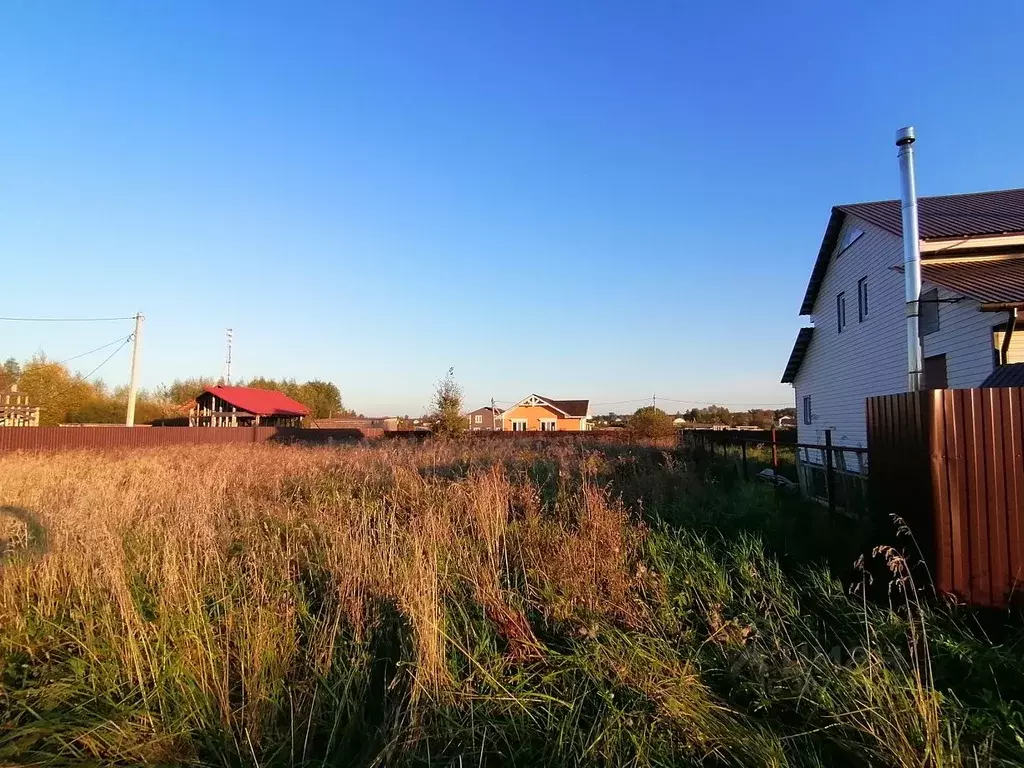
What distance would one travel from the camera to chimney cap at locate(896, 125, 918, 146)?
732cm

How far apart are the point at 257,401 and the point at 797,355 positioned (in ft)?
127

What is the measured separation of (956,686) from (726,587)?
1296 millimetres

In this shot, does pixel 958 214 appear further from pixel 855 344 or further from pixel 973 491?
pixel 973 491

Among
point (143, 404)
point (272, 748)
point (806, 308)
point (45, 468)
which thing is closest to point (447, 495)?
point (272, 748)

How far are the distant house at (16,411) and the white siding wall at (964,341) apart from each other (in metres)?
37.9

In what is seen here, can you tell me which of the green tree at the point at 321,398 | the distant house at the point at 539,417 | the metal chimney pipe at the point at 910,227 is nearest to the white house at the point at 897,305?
the metal chimney pipe at the point at 910,227

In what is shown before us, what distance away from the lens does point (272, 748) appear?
2715 mm

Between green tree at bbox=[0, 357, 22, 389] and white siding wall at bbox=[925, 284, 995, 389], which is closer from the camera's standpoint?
white siding wall at bbox=[925, 284, 995, 389]

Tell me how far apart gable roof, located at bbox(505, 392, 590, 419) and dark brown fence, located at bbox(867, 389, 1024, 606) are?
58.0 m

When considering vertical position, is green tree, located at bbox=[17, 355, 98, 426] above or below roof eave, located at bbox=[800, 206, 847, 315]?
below

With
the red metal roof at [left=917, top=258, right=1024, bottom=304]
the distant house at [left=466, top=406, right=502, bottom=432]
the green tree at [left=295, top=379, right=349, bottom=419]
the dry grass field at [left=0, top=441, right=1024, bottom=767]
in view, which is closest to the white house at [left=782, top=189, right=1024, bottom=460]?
the red metal roof at [left=917, top=258, right=1024, bottom=304]

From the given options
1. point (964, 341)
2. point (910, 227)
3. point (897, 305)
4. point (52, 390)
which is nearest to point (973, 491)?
point (910, 227)

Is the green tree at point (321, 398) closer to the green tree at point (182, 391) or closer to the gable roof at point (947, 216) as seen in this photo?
the green tree at point (182, 391)

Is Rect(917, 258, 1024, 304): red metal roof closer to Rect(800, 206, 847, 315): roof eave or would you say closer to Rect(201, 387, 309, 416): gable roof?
Rect(800, 206, 847, 315): roof eave
